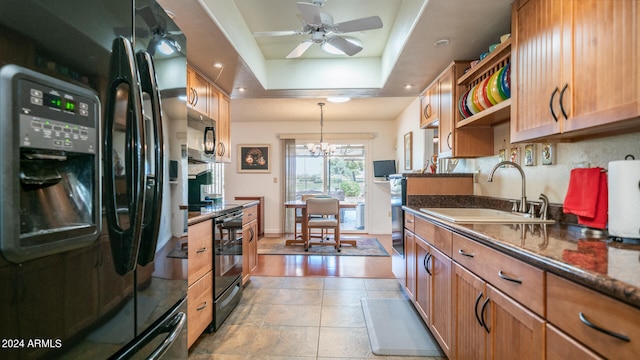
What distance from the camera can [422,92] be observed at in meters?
3.31

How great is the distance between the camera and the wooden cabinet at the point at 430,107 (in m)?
2.83

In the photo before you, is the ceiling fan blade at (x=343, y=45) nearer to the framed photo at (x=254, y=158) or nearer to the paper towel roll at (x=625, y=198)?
the paper towel roll at (x=625, y=198)

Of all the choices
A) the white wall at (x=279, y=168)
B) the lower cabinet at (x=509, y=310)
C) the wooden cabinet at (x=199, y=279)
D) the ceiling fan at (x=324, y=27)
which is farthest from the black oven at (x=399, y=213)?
the white wall at (x=279, y=168)

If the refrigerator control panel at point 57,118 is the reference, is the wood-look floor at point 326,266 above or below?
below

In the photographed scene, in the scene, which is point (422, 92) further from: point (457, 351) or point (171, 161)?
point (171, 161)

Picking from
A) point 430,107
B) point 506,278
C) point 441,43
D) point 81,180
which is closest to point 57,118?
point 81,180

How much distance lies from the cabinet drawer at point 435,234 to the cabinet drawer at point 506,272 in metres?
0.16

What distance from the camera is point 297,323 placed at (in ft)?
7.68

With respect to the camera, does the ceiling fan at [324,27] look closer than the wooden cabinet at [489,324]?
No

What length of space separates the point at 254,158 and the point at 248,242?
336 centimetres

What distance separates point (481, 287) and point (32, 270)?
1.53m

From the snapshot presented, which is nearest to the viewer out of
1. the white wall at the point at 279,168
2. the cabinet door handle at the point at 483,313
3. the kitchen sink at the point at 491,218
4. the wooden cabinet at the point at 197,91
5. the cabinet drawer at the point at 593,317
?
the cabinet drawer at the point at 593,317

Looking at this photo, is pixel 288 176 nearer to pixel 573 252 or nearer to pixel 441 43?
pixel 441 43

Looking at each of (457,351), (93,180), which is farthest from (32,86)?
(457,351)
